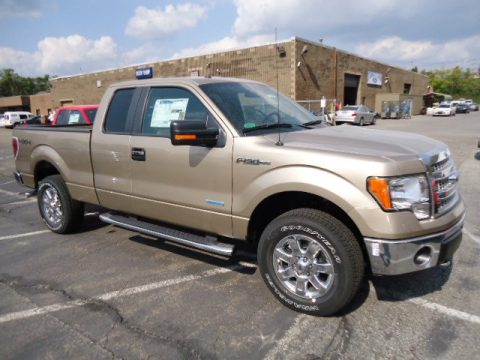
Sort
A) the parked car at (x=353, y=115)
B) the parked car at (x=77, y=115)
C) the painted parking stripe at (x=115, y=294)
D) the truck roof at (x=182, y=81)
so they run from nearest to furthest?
the painted parking stripe at (x=115, y=294)
the truck roof at (x=182, y=81)
the parked car at (x=77, y=115)
the parked car at (x=353, y=115)

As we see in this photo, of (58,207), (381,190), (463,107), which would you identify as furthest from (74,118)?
(463,107)

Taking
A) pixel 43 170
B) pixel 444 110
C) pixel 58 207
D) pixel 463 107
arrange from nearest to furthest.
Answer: pixel 58 207, pixel 43 170, pixel 444 110, pixel 463 107

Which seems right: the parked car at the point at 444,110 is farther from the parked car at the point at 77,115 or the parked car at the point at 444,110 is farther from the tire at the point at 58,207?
the tire at the point at 58,207

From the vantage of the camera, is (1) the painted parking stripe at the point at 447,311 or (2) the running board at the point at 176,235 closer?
(1) the painted parking stripe at the point at 447,311

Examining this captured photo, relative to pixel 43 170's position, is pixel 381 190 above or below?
above

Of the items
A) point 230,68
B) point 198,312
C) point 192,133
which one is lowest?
point 198,312

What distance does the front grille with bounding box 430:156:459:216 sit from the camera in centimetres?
287

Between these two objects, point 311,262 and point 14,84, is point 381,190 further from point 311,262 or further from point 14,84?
point 14,84

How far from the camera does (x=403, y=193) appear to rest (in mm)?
2727

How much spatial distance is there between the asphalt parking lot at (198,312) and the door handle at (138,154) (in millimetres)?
1184

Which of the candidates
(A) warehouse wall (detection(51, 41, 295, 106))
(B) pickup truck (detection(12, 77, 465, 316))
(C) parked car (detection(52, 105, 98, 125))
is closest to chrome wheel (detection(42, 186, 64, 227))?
(B) pickup truck (detection(12, 77, 465, 316))

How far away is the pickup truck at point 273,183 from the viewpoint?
9.08ft

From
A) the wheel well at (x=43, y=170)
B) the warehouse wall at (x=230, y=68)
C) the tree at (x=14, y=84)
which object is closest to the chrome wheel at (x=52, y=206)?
the wheel well at (x=43, y=170)

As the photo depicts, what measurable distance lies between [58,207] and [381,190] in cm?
440
